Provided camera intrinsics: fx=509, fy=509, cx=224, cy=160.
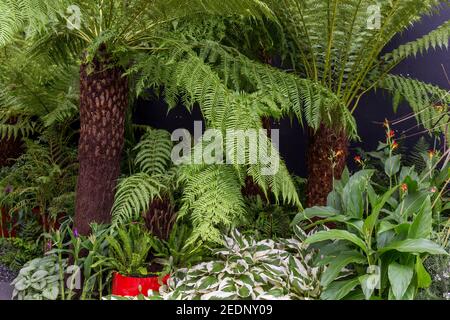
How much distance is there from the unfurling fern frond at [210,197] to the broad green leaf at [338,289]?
45cm

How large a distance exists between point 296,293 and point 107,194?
0.89 metres

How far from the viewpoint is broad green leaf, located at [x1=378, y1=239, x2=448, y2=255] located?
1676mm

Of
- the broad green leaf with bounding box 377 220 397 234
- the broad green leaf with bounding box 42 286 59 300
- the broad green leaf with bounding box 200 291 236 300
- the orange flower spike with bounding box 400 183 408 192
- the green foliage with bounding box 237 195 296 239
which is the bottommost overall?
the broad green leaf with bounding box 42 286 59 300

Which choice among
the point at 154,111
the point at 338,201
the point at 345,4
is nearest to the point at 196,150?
the point at 338,201

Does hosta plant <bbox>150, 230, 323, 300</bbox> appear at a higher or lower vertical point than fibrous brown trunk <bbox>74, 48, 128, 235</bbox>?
lower

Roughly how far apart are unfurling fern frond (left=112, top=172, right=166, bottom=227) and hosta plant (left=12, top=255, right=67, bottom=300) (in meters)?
0.33

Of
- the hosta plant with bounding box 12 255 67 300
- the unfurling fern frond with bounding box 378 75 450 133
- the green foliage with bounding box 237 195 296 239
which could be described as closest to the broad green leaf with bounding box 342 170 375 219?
the green foliage with bounding box 237 195 296 239

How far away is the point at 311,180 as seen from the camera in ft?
8.34

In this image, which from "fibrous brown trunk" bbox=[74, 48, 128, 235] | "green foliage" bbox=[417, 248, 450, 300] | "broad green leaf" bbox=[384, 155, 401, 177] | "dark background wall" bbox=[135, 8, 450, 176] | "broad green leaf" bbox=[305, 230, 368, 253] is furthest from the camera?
"dark background wall" bbox=[135, 8, 450, 176]

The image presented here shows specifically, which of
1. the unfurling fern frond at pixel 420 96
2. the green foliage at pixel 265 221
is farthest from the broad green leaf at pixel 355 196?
the unfurling fern frond at pixel 420 96

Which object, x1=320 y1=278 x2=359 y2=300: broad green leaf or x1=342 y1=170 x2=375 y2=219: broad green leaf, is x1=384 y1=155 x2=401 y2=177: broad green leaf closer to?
x1=342 y1=170 x2=375 y2=219: broad green leaf

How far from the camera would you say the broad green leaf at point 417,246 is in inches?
66.0

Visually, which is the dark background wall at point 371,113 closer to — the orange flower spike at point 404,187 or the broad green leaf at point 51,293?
the orange flower spike at point 404,187
